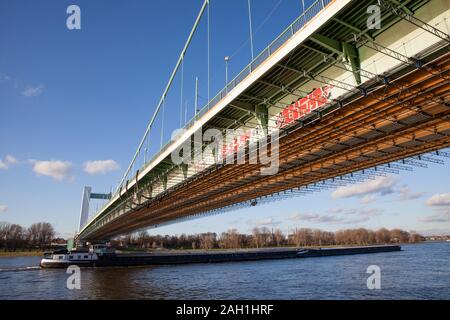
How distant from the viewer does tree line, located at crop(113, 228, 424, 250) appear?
148 meters

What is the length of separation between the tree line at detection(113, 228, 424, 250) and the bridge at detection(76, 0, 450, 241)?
12477 cm

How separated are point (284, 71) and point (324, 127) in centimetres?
361

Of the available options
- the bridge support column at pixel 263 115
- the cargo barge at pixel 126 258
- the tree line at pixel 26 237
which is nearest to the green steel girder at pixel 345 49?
the bridge support column at pixel 263 115

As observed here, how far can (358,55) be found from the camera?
1242 cm

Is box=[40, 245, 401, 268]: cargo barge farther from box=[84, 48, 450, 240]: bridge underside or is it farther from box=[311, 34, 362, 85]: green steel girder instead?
box=[311, 34, 362, 85]: green steel girder

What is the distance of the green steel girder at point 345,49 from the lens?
11.7 m

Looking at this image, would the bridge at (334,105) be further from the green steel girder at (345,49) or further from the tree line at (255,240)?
the tree line at (255,240)

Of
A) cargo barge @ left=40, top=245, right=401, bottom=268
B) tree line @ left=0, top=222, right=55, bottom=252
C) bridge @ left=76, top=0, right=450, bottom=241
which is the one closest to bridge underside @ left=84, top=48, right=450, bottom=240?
bridge @ left=76, top=0, right=450, bottom=241

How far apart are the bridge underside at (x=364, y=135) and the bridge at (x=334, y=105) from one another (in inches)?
2.2

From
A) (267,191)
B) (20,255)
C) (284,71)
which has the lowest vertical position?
(20,255)

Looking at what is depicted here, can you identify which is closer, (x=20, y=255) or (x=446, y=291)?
(x=446, y=291)

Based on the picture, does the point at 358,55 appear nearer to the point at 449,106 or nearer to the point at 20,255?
the point at 449,106

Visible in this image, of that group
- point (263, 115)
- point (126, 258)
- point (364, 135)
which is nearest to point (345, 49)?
point (263, 115)
